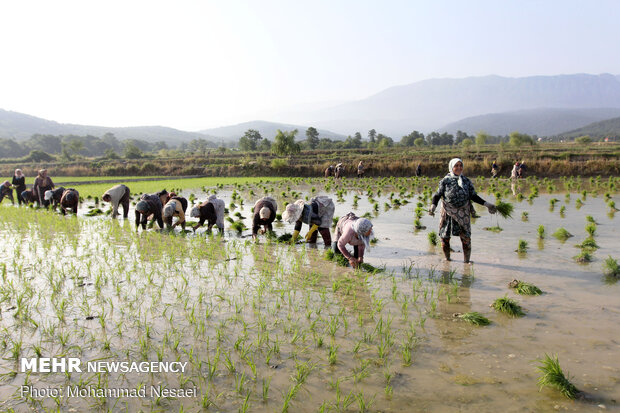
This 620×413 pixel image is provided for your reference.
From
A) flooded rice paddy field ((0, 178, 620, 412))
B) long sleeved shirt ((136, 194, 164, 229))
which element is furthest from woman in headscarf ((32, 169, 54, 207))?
flooded rice paddy field ((0, 178, 620, 412))

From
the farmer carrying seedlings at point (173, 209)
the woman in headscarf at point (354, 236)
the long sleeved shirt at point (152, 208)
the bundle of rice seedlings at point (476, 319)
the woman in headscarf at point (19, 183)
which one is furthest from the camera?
the woman in headscarf at point (19, 183)

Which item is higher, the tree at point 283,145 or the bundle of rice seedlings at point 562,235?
the tree at point 283,145

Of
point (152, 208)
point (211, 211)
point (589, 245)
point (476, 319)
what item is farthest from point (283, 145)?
point (476, 319)

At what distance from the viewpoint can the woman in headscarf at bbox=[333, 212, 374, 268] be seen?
17.6ft

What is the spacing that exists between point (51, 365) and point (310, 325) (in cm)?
250

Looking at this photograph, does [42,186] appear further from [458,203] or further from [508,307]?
[508,307]

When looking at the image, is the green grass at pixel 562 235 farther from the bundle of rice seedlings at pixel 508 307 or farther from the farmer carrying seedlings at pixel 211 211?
the farmer carrying seedlings at pixel 211 211

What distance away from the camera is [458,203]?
6156 millimetres

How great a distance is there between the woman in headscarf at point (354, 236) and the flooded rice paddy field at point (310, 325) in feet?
1.04

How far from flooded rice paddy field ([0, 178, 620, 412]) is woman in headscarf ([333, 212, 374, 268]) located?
0.32 metres

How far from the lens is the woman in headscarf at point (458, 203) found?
20.2 feet

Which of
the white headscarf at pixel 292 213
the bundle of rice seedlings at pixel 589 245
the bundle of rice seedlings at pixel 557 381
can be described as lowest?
the bundle of rice seedlings at pixel 557 381

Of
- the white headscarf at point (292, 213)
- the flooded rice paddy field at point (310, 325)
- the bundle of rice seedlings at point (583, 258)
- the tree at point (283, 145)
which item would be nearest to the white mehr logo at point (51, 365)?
the flooded rice paddy field at point (310, 325)

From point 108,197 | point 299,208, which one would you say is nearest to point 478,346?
point 299,208
